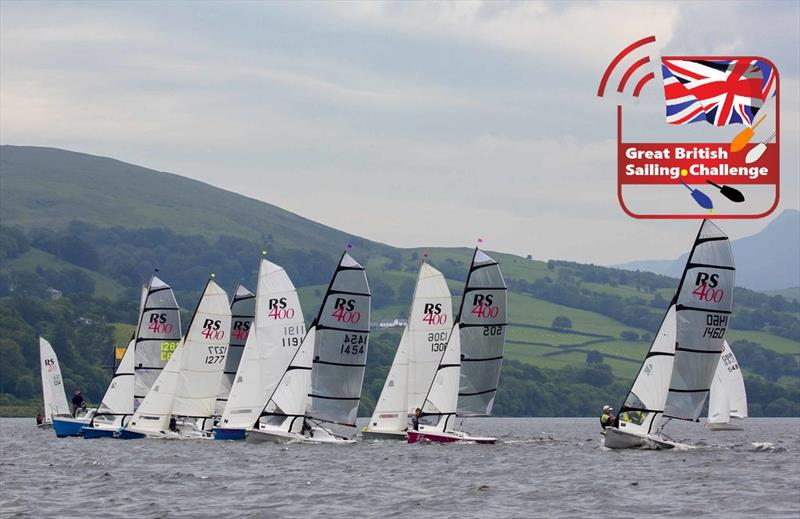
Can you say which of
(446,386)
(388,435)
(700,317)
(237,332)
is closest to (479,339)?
(446,386)

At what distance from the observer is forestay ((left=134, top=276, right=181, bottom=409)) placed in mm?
80562

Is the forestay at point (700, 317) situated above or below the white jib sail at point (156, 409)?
above

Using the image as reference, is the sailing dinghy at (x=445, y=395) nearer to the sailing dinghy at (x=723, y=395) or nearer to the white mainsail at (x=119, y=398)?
the white mainsail at (x=119, y=398)

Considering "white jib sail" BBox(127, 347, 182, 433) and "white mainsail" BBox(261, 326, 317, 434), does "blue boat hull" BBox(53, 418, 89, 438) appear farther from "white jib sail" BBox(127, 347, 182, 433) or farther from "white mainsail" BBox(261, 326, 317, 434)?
"white mainsail" BBox(261, 326, 317, 434)

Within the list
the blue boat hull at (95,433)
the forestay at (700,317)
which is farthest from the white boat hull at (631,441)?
the blue boat hull at (95,433)

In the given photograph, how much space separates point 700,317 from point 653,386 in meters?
3.93

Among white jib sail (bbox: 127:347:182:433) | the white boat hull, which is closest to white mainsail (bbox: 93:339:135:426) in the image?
white jib sail (bbox: 127:347:182:433)

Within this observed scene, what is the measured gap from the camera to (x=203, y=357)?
7544 centimetres

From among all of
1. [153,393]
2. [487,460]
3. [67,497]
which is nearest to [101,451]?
[153,393]

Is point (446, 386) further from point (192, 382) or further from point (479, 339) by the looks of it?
point (192, 382)

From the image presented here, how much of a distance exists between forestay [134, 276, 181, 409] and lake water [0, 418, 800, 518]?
1126 centimetres

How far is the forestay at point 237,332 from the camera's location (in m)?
81.6

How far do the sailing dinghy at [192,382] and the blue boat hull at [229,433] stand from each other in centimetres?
466

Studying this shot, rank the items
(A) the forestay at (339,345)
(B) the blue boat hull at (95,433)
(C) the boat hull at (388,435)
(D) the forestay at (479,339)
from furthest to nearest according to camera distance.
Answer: (B) the blue boat hull at (95,433) < (C) the boat hull at (388,435) < (D) the forestay at (479,339) < (A) the forestay at (339,345)
